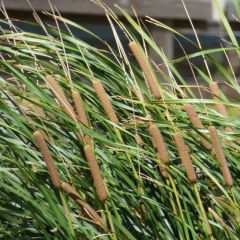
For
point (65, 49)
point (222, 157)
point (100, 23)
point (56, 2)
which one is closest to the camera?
point (222, 157)

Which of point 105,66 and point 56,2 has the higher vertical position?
point 56,2

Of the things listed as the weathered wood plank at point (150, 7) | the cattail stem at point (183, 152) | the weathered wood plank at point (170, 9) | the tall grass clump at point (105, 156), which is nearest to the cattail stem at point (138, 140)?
the tall grass clump at point (105, 156)

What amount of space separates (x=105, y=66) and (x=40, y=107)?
0.25 meters

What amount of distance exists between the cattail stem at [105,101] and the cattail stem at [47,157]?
18 cm

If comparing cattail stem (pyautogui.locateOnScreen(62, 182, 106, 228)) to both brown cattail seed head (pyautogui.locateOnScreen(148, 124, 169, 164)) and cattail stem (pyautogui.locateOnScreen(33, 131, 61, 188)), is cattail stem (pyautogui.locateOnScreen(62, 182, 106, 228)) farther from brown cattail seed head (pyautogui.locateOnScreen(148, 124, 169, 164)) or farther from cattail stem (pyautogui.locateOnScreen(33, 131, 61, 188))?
brown cattail seed head (pyautogui.locateOnScreen(148, 124, 169, 164))

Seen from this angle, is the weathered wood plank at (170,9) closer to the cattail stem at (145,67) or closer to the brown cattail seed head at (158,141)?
the cattail stem at (145,67)

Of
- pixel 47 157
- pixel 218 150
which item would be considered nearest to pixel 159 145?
pixel 218 150

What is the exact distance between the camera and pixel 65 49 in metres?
1.82

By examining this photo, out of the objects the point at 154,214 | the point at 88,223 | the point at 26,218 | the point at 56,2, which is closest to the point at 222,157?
the point at 154,214

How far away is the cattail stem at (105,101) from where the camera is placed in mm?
1606

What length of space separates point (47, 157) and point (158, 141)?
0.78 feet

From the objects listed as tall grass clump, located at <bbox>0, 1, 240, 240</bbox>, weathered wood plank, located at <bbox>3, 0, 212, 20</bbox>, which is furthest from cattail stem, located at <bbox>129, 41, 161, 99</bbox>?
weathered wood plank, located at <bbox>3, 0, 212, 20</bbox>

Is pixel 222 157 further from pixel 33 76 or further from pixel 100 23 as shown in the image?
pixel 100 23

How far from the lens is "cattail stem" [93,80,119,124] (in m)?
1.61
